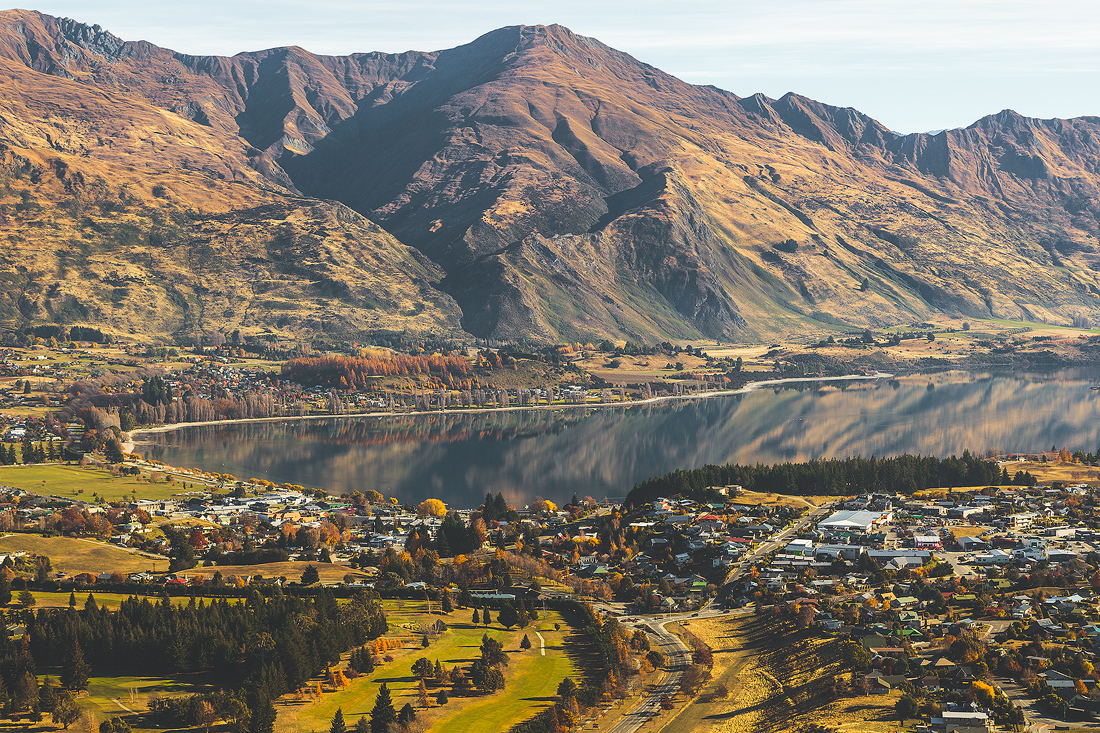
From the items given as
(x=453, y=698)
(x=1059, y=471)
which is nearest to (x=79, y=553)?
(x=453, y=698)

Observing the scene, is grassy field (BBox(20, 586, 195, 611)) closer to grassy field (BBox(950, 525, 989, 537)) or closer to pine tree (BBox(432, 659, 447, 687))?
pine tree (BBox(432, 659, 447, 687))

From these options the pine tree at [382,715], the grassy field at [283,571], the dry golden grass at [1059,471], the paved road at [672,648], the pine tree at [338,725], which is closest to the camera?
the pine tree at [338,725]

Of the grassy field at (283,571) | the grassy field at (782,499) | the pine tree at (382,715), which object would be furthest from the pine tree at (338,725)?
the grassy field at (782,499)

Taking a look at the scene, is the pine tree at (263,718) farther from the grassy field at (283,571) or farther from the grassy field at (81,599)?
the grassy field at (283,571)

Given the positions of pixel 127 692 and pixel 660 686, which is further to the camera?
pixel 660 686

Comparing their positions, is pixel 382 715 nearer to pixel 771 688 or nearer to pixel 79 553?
pixel 771 688

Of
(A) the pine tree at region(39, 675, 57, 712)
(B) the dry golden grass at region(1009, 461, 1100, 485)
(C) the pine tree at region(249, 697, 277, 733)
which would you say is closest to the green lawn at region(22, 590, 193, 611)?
(A) the pine tree at region(39, 675, 57, 712)
